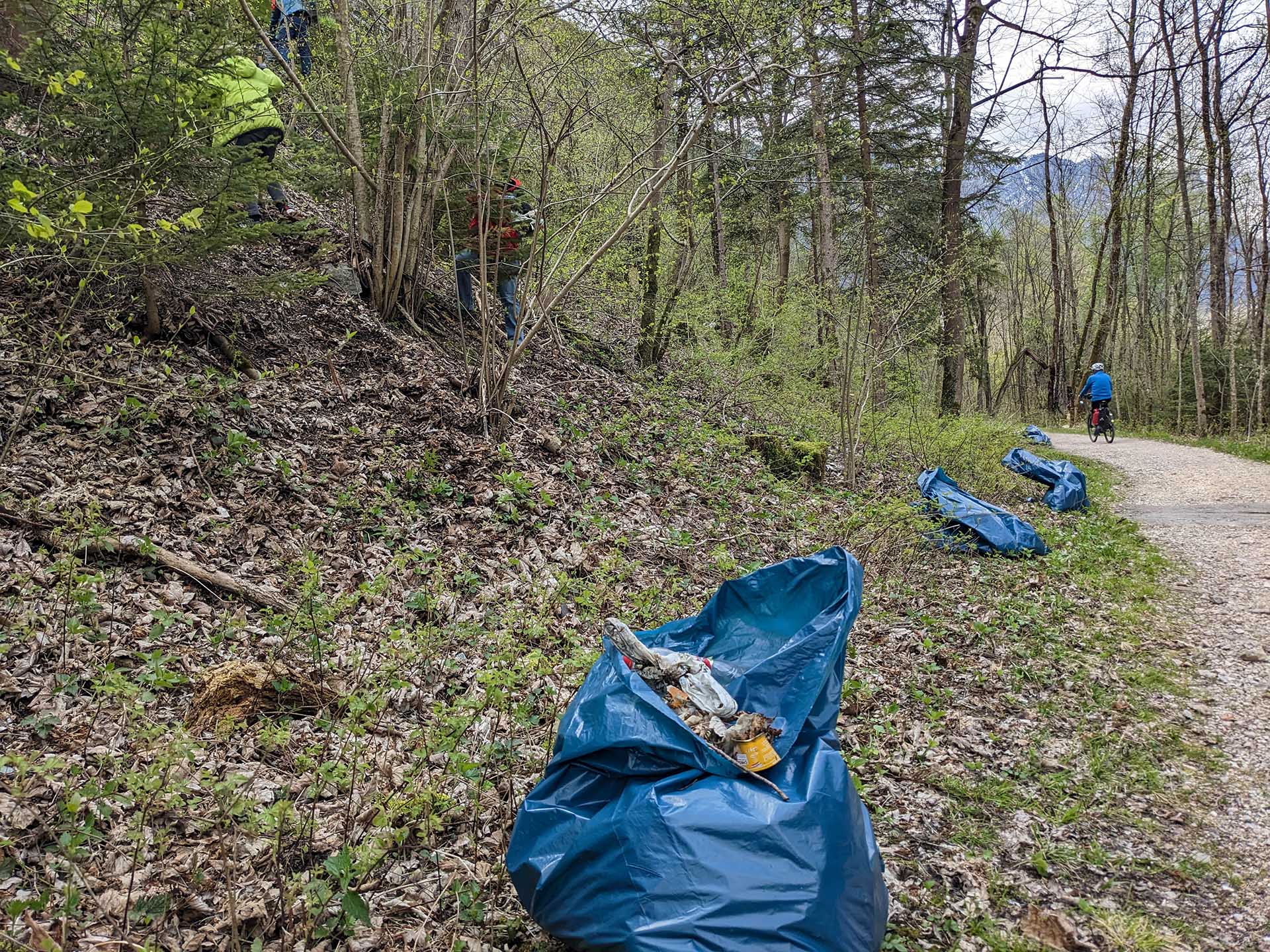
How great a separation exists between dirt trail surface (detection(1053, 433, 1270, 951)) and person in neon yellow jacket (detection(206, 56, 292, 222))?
6136 millimetres

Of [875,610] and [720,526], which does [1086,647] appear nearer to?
[875,610]

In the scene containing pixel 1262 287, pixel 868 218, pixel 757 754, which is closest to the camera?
pixel 757 754

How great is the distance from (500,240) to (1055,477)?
766cm

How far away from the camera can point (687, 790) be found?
2045 mm

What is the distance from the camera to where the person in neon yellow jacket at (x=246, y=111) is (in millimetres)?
4301

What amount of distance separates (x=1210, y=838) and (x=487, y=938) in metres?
3.10

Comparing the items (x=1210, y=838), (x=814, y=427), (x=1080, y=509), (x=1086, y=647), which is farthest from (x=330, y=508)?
(x=1080, y=509)

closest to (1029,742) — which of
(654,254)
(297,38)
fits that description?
(654,254)

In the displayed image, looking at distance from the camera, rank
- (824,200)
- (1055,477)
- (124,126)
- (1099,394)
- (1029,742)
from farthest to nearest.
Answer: (1099,394) → (824,200) → (1055,477) → (124,126) → (1029,742)

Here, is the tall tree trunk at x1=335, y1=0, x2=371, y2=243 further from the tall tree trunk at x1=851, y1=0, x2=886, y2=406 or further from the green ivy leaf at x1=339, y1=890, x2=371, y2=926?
the green ivy leaf at x1=339, y1=890, x2=371, y2=926

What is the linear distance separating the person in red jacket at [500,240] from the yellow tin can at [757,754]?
435 centimetres

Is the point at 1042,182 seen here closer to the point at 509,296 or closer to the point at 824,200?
the point at 824,200

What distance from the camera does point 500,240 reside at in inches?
252

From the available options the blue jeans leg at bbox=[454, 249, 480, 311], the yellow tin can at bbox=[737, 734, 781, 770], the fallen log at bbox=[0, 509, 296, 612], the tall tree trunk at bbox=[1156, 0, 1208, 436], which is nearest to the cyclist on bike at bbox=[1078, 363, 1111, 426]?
the tall tree trunk at bbox=[1156, 0, 1208, 436]
